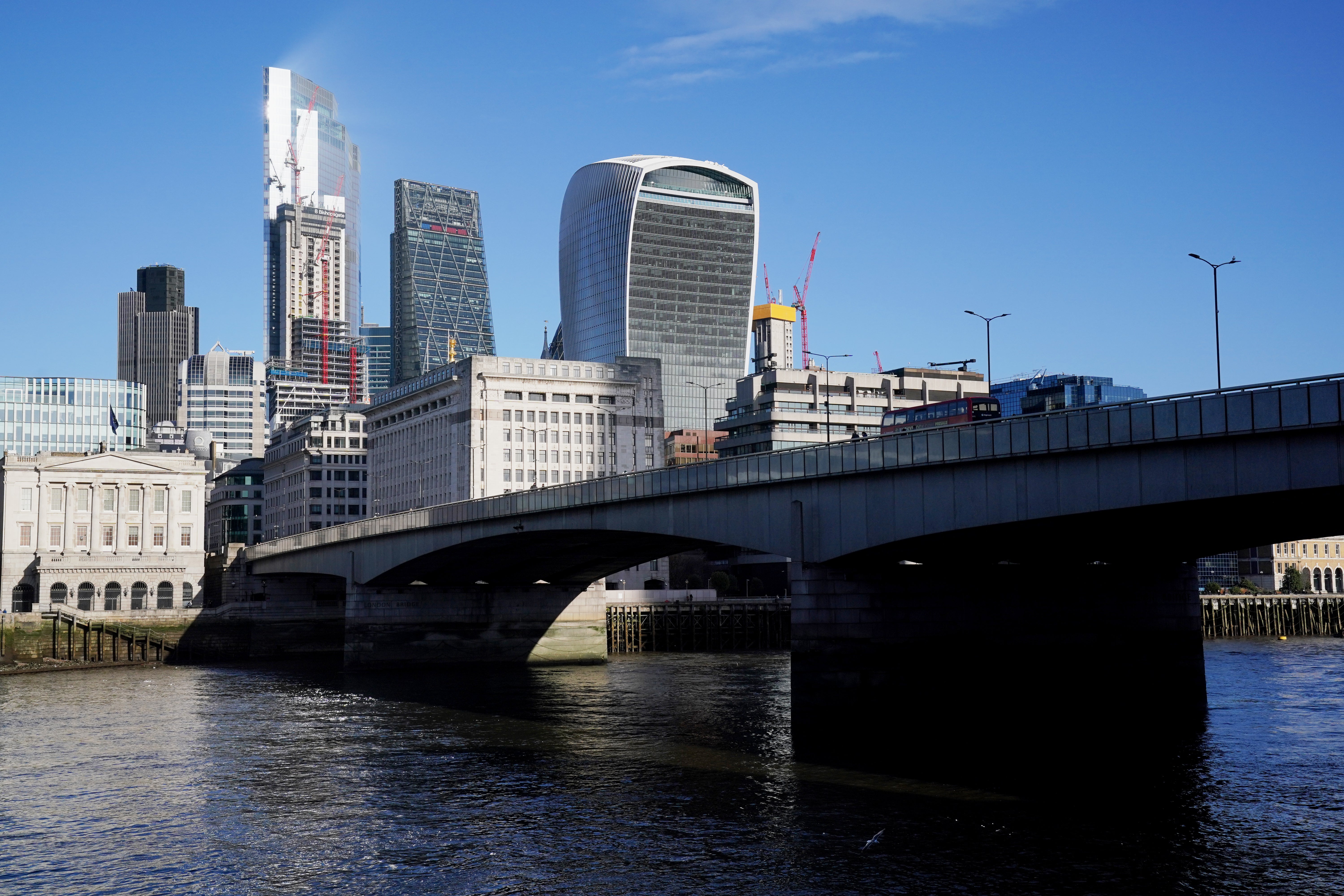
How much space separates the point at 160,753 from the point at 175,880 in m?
21.4

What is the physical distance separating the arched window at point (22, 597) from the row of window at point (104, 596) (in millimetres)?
23

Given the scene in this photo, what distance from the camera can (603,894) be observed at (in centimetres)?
2939

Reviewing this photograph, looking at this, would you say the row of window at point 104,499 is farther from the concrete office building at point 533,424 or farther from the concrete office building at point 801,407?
the concrete office building at point 801,407

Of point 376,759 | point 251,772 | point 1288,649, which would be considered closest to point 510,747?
point 376,759

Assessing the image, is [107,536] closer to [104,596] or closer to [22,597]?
[104,596]

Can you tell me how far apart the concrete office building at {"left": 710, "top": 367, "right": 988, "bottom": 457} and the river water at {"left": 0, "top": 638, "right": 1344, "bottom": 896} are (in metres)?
119

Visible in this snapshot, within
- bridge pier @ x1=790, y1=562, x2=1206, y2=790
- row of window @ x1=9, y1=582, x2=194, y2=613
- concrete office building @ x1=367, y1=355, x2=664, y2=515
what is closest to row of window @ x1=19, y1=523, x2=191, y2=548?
row of window @ x1=9, y1=582, x2=194, y2=613

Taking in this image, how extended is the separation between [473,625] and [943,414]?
98.5m

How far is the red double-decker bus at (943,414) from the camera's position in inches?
6732

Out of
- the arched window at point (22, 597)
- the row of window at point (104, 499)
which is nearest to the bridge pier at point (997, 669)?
the row of window at point (104, 499)

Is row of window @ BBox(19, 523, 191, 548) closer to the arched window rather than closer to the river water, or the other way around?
the arched window

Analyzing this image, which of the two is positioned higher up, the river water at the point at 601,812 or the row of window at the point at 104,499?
the row of window at the point at 104,499

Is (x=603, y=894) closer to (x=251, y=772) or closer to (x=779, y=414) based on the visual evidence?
(x=251, y=772)

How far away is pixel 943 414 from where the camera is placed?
587 ft
